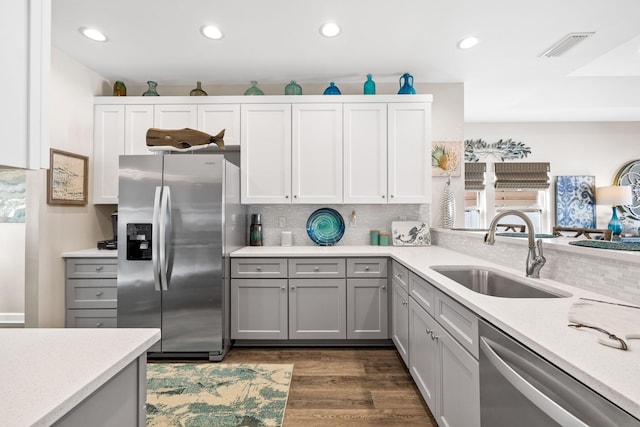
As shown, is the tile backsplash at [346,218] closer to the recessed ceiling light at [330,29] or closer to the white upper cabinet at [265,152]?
the white upper cabinet at [265,152]

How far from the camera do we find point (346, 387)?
2309 mm

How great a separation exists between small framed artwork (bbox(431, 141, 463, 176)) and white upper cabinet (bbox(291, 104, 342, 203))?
1.13 meters

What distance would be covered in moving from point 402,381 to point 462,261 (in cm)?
99

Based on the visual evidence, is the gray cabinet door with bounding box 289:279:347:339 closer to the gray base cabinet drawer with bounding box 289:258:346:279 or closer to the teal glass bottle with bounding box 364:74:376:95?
the gray base cabinet drawer with bounding box 289:258:346:279

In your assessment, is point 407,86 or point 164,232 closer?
point 164,232

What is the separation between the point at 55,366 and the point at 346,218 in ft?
9.95

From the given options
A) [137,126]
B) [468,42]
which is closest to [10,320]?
[137,126]

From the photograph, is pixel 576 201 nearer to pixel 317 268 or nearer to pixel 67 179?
pixel 317 268

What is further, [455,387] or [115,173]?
[115,173]

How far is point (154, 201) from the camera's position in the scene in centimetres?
271

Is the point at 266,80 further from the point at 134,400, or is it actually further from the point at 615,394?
the point at 615,394

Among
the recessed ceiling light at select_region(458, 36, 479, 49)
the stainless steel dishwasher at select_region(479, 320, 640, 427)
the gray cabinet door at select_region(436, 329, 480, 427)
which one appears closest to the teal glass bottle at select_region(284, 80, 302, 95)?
the recessed ceiling light at select_region(458, 36, 479, 49)

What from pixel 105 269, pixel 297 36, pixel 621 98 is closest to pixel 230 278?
pixel 105 269

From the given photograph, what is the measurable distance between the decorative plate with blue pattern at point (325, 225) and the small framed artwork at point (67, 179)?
229 centimetres
